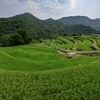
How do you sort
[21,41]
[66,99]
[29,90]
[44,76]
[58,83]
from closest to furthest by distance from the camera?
[66,99] → [29,90] → [58,83] → [44,76] → [21,41]

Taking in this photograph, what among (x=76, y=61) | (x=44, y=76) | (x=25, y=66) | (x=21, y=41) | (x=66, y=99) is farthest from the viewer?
(x=21, y=41)

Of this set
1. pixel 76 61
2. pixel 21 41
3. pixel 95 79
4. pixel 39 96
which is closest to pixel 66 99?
→ pixel 39 96

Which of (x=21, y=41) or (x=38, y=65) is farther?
(x=21, y=41)

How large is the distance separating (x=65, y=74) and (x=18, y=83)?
15.6 ft

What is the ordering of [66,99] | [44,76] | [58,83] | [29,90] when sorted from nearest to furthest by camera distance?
[66,99]
[29,90]
[58,83]
[44,76]

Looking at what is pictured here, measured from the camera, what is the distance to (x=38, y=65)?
1171 inches

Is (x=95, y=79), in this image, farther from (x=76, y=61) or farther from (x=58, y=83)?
(x=76, y=61)

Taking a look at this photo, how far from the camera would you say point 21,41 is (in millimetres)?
87062

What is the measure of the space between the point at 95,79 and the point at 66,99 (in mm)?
4441

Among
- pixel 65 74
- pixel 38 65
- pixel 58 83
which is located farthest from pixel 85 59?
pixel 58 83

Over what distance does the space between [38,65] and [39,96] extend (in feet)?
45.0

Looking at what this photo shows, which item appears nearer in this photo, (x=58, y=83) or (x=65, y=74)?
(x=58, y=83)

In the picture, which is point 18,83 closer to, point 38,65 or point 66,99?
point 66,99

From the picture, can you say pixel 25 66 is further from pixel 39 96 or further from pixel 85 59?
pixel 39 96
